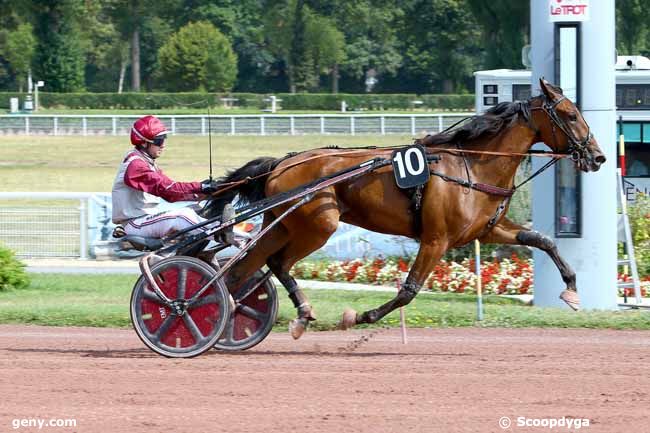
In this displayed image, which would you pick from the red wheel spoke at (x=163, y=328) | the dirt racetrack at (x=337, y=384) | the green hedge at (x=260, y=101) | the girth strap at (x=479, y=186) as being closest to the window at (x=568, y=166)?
the dirt racetrack at (x=337, y=384)

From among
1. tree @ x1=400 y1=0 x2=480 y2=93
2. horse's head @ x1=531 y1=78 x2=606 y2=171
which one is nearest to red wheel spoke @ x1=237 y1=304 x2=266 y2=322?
horse's head @ x1=531 y1=78 x2=606 y2=171

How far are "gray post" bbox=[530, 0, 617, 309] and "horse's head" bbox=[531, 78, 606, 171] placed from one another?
2662 millimetres

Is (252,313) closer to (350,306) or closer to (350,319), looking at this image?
(350,319)

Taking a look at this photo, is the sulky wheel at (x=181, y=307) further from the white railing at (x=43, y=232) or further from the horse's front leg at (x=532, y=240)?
A: the white railing at (x=43, y=232)

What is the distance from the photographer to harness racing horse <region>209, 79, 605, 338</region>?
7.96m

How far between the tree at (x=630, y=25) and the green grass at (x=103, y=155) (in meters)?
10.4

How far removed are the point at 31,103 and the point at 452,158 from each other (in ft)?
134

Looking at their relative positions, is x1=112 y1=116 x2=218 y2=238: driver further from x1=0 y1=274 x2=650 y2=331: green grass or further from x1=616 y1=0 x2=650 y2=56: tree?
x1=616 y1=0 x2=650 y2=56: tree

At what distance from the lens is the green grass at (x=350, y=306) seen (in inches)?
385

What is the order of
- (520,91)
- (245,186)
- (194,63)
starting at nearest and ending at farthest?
(245,186) → (520,91) → (194,63)

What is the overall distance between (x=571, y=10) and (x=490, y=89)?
8443 mm

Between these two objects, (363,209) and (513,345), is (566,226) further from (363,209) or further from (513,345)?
(363,209)

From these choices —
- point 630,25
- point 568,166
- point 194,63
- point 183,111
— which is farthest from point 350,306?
point 194,63

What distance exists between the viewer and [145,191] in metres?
7.82
